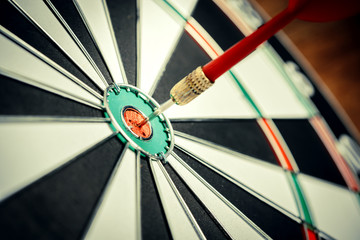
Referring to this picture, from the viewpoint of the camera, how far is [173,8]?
3.19ft

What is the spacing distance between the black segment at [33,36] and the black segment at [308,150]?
2.49ft

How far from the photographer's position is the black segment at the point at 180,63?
0.83 m

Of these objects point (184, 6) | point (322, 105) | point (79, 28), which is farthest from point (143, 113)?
point (322, 105)

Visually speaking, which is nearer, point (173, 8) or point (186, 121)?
point (186, 121)

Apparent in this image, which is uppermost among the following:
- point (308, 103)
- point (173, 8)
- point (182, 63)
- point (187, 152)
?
point (173, 8)

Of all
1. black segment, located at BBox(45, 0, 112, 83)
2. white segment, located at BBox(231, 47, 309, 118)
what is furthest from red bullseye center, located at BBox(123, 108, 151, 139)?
white segment, located at BBox(231, 47, 309, 118)

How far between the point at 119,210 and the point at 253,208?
1.39 feet

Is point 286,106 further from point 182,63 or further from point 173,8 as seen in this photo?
point 173,8

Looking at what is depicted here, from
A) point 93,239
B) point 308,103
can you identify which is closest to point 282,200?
point 308,103

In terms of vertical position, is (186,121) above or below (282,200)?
A: above

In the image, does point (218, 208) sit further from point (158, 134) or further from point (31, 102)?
point (31, 102)

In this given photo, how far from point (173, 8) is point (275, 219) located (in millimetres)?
811

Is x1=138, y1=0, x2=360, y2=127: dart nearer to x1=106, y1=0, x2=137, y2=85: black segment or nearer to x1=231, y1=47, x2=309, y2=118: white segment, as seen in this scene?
x1=106, y1=0, x2=137, y2=85: black segment

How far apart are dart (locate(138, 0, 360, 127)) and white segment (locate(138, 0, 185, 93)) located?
0.22 metres
